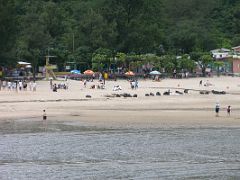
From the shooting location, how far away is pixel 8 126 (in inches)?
1549

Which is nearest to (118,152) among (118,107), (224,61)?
(118,107)

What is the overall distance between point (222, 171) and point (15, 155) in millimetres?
9497

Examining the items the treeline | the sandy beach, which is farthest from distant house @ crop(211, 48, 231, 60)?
the sandy beach

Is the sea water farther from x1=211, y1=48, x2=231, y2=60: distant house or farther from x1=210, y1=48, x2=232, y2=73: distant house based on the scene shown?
x1=211, y1=48, x2=231, y2=60: distant house

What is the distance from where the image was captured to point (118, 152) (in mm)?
30141

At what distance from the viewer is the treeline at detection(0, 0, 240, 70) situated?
290 feet

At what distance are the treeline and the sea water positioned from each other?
42782 mm

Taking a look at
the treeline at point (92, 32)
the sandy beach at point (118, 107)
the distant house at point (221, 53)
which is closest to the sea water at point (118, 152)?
the sandy beach at point (118, 107)

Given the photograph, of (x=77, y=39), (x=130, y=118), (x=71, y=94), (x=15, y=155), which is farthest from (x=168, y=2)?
(x=15, y=155)

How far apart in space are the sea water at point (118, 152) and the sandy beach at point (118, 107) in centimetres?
322

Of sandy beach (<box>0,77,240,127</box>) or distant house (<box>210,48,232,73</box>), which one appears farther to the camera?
distant house (<box>210,48,232,73</box>)

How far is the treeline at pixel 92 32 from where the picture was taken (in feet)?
290

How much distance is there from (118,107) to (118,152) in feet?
67.6

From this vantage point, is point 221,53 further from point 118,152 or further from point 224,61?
point 118,152
